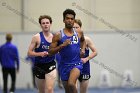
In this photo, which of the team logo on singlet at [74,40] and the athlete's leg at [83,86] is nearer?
the team logo on singlet at [74,40]

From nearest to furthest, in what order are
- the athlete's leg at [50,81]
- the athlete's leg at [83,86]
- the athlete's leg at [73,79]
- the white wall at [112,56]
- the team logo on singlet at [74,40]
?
the athlete's leg at [73,79] → the team logo on singlet at [74,40] → the athlete's leg at [50,81] → the athlete's leg at [83,86] → the white wall at [112,56]

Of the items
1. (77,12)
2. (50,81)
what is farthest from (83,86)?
(77,12)

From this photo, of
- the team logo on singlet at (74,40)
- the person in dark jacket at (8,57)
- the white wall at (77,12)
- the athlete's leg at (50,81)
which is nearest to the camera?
the team logo on singlet at (74,40)

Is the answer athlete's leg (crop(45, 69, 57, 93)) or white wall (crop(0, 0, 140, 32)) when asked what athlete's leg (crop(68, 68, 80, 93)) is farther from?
white wall (crop(0, 0, 140, 32))

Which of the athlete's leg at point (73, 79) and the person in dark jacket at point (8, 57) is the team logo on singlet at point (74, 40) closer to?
the athlete's leg at point (73, 79)

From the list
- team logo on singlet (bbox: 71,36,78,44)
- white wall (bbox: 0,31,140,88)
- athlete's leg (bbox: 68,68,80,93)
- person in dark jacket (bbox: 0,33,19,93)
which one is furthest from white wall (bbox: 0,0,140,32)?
athlete's leg (bbox: 68,68,80,93)

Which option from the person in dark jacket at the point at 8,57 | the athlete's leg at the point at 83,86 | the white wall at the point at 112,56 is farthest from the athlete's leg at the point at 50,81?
the white wall at the point at 112,56

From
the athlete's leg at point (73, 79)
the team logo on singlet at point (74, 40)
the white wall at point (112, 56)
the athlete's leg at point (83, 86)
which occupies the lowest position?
the white wall at point (112, 56)

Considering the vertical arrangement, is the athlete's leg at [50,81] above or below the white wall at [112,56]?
above

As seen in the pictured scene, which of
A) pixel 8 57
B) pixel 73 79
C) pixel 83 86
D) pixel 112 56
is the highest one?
pixel 73 79

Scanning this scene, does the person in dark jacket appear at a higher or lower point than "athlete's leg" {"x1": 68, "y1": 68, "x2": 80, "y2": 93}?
lower

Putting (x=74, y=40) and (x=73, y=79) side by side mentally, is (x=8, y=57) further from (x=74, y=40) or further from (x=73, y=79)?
(x=73, y=79)

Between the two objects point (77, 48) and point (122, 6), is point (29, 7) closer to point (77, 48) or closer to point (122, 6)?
point (122, 6)

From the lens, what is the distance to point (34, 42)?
1086 centimetres
